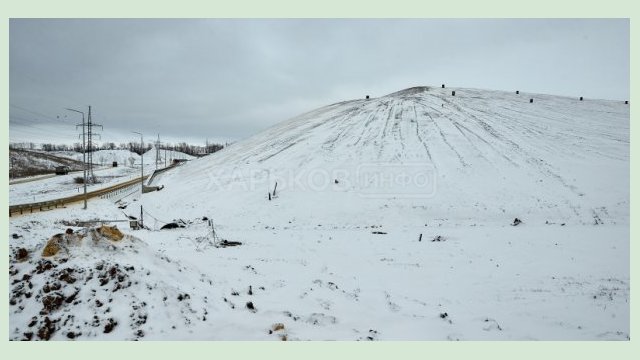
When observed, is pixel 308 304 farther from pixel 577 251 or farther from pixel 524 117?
pixel 524 117

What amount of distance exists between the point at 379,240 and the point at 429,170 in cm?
1354

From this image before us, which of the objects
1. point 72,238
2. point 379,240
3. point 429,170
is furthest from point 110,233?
point 429,170

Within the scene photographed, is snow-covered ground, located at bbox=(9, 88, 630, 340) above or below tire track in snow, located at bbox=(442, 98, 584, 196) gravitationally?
below

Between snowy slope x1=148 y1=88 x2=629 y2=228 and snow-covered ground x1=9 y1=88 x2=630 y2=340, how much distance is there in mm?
201

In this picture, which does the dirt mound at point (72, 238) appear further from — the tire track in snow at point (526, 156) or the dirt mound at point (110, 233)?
the tire track in snow at point (526, 156)

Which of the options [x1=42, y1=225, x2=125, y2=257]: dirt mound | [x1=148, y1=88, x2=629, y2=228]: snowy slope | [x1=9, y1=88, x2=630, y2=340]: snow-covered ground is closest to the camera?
[x1=9, y1=88, x2=630, y2=340]: snow-covered ground

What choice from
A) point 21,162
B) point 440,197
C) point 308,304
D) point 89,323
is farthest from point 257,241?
point 21,162

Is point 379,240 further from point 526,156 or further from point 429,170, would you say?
point 526,156

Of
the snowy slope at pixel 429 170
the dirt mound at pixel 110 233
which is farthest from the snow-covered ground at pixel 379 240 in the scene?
the dirt mound at pixel 110 233

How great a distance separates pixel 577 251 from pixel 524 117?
34842mm

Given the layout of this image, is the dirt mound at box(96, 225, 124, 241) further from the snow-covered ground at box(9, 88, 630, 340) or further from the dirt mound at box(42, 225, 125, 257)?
the snow-covered ground at box(9, 88, 630, 340)

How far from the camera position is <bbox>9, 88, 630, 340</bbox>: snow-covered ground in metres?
9.05

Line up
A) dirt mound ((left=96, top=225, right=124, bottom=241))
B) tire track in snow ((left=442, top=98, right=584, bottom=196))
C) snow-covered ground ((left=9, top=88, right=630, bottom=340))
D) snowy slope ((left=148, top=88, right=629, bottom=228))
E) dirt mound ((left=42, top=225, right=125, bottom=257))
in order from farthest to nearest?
1. tire track in snow ((left=442, top=98, right=584, bottom=196))
2. snowy slope ((left=148, top=88, right=629, bottom=228))
3. dirt mound ((left=96, top=225, right=124, bottom=241))
4. dirt mound ((left=42, top=225, right=125, bottom=257))
5. snow-covered ground ((left=9, top=88, right=630, bottom=340))

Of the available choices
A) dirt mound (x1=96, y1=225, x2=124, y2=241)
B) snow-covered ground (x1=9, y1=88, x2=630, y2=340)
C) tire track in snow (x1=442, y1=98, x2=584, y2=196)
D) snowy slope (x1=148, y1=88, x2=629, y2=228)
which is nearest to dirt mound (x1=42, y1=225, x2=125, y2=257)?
dirt mound (x1=96, y1=225, x2=124, y2=241)
